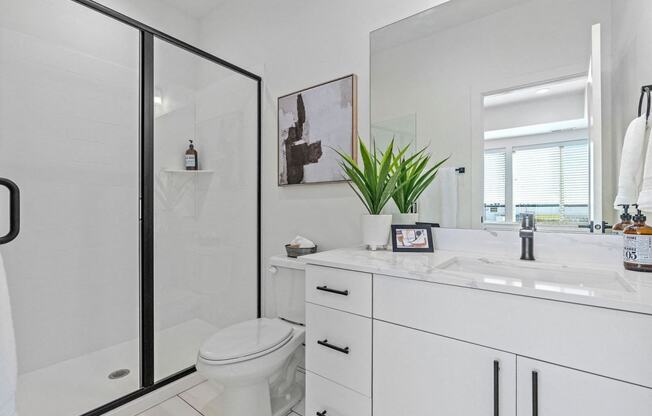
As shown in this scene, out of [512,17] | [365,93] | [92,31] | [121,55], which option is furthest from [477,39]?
[92,31]

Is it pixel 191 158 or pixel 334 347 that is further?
pixel 191 158

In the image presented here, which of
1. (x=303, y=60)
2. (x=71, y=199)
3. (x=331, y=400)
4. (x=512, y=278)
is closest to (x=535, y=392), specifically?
(x=512, y=278)

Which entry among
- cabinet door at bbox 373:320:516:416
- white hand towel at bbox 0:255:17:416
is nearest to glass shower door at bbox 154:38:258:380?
white hand towel at bbox 0:255:17:416

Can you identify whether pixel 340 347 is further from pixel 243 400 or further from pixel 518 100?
pixel 518 100

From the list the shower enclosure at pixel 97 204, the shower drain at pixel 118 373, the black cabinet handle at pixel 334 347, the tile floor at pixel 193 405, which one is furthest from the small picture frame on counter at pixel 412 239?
the shower drain at pixel 118 373

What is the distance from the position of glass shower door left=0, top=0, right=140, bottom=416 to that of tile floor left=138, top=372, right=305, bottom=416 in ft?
0.65

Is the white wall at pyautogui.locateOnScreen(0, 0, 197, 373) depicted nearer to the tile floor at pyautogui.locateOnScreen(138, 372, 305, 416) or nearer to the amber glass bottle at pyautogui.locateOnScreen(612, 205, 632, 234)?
the tile floor at pyautogui.locateOnScreen(138, 372, 305, 416)

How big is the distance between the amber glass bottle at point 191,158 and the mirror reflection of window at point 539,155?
1.66 m

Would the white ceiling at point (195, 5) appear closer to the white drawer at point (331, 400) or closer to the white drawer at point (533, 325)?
the white drawer at point (533, 325)

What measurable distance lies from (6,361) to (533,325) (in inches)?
50.7

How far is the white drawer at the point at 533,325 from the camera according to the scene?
0.69 meters

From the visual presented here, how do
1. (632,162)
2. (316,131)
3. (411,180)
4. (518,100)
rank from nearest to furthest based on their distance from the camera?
1. (632,162)
2. (518,100)
3. (411,180)
4. (316,131)

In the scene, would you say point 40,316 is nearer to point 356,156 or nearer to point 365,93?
point 356,156

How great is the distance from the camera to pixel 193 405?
1.67 meters
